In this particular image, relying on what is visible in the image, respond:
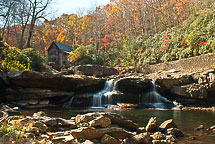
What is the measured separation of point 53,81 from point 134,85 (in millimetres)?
6482

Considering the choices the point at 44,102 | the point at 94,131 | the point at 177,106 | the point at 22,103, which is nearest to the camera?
the point at 94,131

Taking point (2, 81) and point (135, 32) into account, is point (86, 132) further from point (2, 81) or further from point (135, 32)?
point (135, 32)

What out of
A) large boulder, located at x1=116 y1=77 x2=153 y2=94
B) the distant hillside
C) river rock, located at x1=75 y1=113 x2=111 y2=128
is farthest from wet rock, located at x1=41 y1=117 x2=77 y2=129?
the distant hillside

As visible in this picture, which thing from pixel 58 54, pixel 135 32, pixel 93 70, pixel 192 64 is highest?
pixel 135 32

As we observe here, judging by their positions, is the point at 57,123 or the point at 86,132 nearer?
the point at 86,132

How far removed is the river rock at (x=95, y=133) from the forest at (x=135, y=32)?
414 inches

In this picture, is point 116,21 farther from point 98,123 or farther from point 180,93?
point 98,123

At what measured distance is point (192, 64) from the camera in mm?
15703

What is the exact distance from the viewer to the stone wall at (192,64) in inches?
560

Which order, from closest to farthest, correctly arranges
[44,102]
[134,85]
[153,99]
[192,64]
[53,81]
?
[44,102] → [53,81] → [153,99] → [134,85] → [192,64]

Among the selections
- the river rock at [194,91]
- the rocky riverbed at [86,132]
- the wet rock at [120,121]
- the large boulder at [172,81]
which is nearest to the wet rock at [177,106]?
the river rock at [194,91]

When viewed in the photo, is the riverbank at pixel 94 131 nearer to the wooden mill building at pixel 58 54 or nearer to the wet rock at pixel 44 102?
the wet rock at pixel 44 102

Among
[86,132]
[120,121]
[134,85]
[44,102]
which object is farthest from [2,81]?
[86,132]

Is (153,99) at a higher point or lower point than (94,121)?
lower
